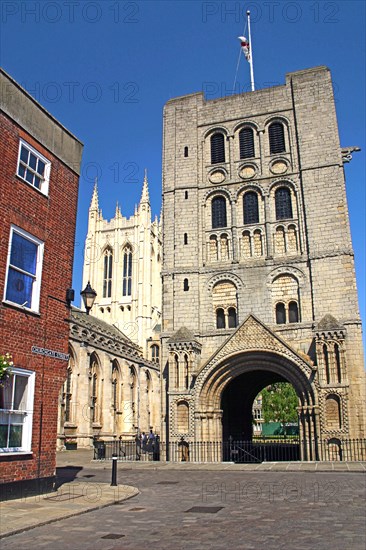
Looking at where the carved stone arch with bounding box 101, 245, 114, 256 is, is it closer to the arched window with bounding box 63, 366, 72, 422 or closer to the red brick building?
the arched window with bounding box 63, 366, 72, 422

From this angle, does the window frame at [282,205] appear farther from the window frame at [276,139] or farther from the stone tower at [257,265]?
the window frame at [276,139]

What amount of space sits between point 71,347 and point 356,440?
24.6 m

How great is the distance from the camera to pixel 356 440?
23109 millimetres

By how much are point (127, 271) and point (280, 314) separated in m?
59.0

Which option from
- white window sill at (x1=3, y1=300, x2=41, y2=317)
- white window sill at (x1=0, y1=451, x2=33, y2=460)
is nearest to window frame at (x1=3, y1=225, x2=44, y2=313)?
white window sill at (x1=3, y1=300, x2=41, y2=317)

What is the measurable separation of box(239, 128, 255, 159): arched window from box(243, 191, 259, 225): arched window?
8.68ft

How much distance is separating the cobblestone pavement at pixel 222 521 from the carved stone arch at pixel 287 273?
1317 centimetres

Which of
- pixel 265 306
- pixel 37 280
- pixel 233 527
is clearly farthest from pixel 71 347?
pixel 233 527

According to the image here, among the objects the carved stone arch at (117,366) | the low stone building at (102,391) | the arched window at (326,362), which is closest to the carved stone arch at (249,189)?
the arched window at (326,362)

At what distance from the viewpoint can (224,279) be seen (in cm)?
2855

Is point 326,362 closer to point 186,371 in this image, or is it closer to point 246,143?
point 186,371

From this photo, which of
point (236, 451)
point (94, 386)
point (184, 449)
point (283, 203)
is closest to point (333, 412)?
point (236, 451)

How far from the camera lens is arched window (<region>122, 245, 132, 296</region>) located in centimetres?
8319

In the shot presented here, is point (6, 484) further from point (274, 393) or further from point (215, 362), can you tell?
point (274, 393)
